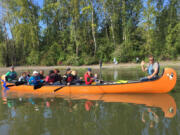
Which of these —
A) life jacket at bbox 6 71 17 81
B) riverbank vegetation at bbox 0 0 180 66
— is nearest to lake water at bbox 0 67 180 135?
life jacket at bbox 6 71 17 81

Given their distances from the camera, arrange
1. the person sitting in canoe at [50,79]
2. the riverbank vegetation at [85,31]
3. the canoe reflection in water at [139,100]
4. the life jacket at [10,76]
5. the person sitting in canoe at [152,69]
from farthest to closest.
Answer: the riverbank vegetation at [85,31] → the life jacket at [10,76] → the person sitting in canoe at [50,79] → the person sitting in canoe at [152,69] → the canoe reflection in water at [139,100]

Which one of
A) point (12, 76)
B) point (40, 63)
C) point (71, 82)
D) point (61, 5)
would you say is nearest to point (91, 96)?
point (71, 82)

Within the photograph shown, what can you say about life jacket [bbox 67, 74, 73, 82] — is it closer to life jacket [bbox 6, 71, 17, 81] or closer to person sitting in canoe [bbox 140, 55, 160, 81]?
person sitting in canoe [bbox 140, 55, 160, 81]

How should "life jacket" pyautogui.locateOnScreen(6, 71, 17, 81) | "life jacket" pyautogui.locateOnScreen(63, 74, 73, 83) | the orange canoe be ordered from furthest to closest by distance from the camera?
1. "life jacket" pyautogui.locateOnScreen(6, 71, 17, 81)
2. "life jacket" pyautogui.locateOnScreen(63, 74, 73, 83)
3. the orange canoe

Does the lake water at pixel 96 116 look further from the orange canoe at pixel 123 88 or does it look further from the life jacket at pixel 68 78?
the life jacket at pixel 68 78

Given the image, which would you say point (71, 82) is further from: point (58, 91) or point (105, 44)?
point (105, 44)

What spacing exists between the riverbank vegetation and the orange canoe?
17.7m

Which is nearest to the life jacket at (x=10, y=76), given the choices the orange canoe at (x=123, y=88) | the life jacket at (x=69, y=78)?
the orange canoe at (x=123, y=88)

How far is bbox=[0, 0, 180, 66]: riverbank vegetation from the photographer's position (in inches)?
1031

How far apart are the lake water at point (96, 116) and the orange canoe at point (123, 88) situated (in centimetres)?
36

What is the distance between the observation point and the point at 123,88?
29.1 feet

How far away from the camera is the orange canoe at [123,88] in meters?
8.20

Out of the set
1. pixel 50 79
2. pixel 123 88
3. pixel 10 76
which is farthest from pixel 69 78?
pixel 10 76

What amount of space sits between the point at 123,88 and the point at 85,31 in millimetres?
23117
